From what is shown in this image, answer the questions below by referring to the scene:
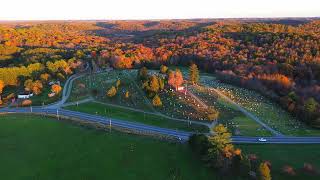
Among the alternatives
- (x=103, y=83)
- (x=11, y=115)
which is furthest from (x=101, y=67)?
(x=11, y=115)

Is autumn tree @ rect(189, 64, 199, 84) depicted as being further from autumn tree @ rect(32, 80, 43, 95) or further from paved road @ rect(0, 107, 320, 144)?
autumn tree @ rect(32, 80, 43, 95)

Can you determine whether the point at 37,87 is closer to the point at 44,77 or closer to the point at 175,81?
the point at 44,77

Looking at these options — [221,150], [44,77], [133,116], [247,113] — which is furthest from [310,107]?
[44,77]

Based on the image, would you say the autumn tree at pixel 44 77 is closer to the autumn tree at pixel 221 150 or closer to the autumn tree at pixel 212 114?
the autumn tree at pixel 212 114

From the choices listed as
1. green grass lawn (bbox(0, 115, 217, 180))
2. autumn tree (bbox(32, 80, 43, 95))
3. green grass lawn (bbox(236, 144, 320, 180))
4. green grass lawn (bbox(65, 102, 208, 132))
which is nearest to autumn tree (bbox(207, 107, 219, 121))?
green grass lawn (bbox(65, 102, 208, 132))

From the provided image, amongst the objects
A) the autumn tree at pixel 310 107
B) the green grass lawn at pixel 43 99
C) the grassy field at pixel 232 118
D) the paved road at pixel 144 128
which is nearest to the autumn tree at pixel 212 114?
the grassy field at pixel 232 118

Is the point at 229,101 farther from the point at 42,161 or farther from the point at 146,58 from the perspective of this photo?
the point at 146,58
